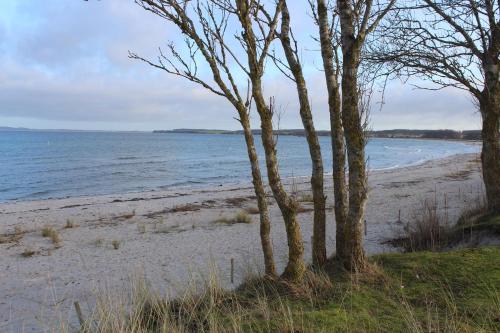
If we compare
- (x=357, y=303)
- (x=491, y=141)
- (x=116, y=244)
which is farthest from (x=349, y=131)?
(x=116, y=244)

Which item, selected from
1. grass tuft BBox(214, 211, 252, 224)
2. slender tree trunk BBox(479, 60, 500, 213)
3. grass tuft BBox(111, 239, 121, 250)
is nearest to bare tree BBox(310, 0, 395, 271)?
slender tree trunk BBox(479, 60, 500, 213)

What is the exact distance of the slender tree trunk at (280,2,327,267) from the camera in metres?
5.31

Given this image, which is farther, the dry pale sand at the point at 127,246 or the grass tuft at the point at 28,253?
the grass tuft at the point at 28,253

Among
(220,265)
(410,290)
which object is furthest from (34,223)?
(410,290)

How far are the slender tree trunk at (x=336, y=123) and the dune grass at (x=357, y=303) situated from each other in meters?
0.60

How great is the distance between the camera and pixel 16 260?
10.8 m

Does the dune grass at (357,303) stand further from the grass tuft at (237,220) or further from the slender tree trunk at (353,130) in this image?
the grass tuft at (237,220)

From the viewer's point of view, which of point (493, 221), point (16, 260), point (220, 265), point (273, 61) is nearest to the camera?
point (273, 61)

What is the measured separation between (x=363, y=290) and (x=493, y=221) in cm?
448

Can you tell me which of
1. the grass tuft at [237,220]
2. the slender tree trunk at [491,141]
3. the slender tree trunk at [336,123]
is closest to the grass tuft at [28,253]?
the grass tuft at [237,220]

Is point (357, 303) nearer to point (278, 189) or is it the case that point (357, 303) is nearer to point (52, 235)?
point (278, 189)

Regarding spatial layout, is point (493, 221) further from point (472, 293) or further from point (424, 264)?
point (472, 293)

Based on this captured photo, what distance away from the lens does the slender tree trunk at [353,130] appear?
16.3ft

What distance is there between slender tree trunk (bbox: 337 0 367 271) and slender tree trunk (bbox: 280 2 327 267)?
1.54 ft
